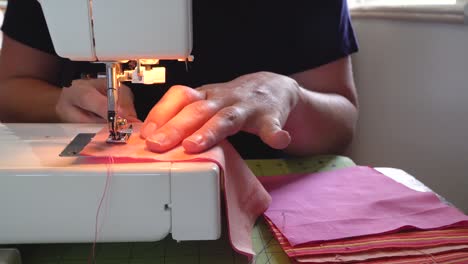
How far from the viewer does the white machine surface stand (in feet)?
2.00

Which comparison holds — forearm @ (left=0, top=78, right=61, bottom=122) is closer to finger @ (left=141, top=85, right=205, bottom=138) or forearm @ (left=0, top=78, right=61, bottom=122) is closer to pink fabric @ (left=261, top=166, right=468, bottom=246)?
finger @ (left=141, top=85, right=205, bottom=138)

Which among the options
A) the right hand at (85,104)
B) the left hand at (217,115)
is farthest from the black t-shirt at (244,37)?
the left hand at (217,115)

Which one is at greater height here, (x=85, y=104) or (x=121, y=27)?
(x=121, y=27)

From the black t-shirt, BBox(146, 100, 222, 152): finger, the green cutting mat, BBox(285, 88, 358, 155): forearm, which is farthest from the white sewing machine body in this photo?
the black t-shirt

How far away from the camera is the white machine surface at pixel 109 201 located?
0.61 metres

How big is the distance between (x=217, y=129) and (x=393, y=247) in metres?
0.31

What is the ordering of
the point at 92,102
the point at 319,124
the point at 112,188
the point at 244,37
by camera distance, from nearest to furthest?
1. the point at 112,188
2. the point at 92,102
3. the point at 319,124
4. the point at 244,37

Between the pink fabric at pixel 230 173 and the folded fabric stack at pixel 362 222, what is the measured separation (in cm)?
4

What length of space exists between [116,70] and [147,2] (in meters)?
0.12

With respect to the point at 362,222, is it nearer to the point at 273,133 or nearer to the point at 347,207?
the point at 347,207

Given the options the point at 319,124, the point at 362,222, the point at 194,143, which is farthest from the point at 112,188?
A: the point at 319,124

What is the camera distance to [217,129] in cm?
73

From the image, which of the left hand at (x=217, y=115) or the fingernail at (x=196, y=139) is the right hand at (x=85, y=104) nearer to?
the left hand at (x=217, y=115)

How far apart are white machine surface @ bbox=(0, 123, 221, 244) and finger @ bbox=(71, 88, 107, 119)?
1.15 feet
